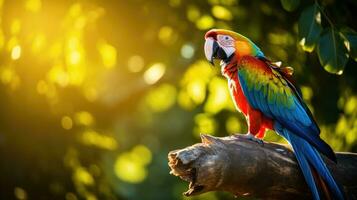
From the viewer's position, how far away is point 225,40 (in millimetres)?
4996

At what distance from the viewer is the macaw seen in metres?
4.76

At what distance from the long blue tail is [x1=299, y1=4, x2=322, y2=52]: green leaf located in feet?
1.74

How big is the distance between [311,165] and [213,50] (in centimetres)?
87

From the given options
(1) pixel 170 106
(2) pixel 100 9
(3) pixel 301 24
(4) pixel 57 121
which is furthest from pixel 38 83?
(1) pixel 170 106

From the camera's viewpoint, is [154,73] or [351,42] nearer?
[351,42]

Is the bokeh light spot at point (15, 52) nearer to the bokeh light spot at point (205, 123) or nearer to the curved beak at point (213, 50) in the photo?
the bokeh light spot at point (205, 123)

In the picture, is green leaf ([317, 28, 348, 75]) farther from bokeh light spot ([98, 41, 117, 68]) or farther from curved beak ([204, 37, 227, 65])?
bokeh light spot ([98, 41, 117, 68])

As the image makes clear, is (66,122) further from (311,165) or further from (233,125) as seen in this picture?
(311,165)

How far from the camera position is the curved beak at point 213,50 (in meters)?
4.98

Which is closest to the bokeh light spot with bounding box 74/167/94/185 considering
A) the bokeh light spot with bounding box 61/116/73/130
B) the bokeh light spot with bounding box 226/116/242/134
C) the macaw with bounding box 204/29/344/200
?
the bokeh light spot with bounding box 61/116/73/130

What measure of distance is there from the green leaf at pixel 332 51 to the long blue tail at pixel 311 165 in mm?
466

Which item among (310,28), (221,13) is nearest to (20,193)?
(221,13)

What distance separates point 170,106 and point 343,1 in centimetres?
571

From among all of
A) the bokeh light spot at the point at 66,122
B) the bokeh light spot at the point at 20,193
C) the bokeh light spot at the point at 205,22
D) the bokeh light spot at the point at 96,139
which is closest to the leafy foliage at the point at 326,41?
the bokeh light spot at the point at 205,22
